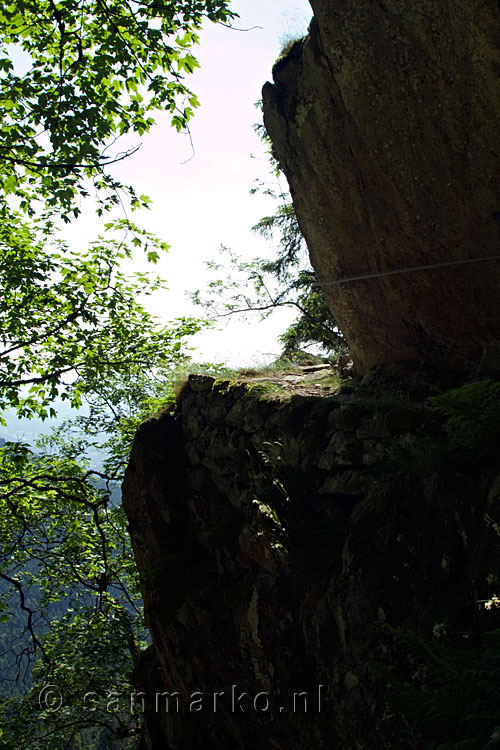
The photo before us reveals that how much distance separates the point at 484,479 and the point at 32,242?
9355 millimetres

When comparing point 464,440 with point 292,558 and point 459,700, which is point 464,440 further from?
point 292,558

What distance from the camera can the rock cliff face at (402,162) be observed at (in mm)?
4926

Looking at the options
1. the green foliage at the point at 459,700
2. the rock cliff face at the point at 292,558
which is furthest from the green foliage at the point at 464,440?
the green foliage at the point at 459,700

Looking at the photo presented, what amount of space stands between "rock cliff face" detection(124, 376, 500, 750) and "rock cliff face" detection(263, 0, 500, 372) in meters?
1.21

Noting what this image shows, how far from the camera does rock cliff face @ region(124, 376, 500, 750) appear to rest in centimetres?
322

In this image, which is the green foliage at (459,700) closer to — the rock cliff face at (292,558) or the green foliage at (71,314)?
the rock cliff face at (292,558)

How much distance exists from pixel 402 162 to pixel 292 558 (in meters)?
4.16

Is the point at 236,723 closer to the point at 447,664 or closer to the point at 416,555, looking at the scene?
the point at 416,555

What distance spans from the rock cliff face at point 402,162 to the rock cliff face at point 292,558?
3.98 ft

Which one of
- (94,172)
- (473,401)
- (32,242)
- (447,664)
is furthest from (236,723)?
(32,242)

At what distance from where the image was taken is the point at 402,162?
5398mm

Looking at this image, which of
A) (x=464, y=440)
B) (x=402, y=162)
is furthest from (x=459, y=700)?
(x=402, y=162)

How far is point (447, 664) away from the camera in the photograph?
240 cm

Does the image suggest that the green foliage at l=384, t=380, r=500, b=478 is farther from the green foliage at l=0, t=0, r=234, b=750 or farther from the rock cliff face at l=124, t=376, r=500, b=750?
the green foliage at l=0, t=0, r=234, b=750
